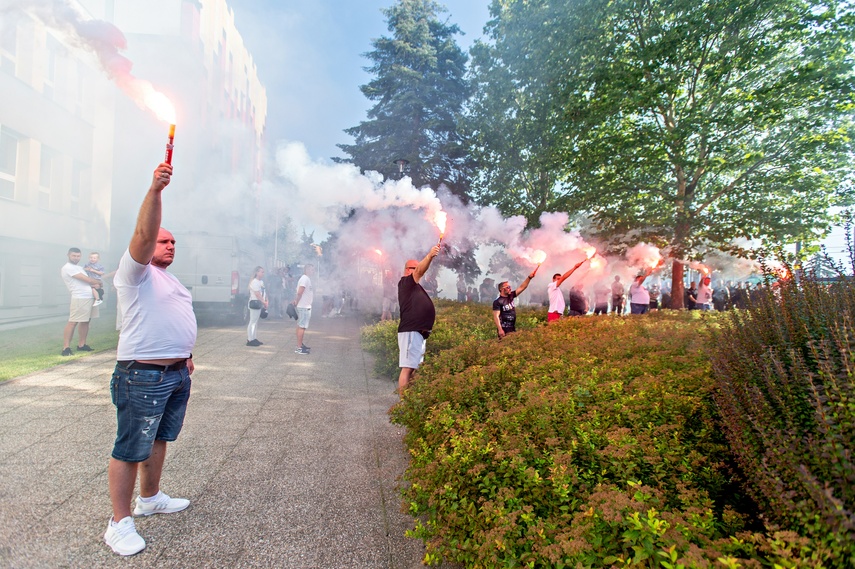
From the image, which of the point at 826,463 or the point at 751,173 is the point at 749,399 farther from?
the point at 751,173

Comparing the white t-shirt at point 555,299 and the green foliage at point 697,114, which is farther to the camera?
the green foliage at point 697,114

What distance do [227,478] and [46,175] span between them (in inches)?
665

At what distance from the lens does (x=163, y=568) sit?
2.38 meters

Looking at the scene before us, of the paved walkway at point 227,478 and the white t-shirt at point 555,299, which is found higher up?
the white t-shirt at point 555,299

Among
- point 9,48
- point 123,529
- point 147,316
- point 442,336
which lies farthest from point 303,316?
point 9,48

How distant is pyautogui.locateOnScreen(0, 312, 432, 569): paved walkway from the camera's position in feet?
8.36

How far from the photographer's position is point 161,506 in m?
2.91

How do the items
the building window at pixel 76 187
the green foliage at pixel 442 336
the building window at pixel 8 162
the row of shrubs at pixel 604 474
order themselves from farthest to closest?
the building window at pixel 76 187 < the building window at pixel 8 162 < the green foliage at pixel 442 336 < the row of shrubs at pixel 604 474

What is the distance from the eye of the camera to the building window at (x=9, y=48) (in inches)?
476

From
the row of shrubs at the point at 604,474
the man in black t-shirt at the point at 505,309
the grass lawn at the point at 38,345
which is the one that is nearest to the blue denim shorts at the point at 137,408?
the row of shrubs at the point at 604,474

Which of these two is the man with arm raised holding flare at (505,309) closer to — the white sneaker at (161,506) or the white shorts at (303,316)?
the white shorts at (303,316)

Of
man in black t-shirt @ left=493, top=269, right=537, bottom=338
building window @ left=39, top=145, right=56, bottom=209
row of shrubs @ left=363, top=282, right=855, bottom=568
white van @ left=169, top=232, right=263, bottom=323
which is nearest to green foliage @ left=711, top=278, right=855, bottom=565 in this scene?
row of shrubs @ left=363, top=282, right=855, bottom=568

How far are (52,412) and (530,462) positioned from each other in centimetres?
495

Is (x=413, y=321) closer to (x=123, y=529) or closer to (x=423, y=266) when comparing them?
(x=423, y=266)
